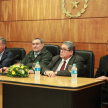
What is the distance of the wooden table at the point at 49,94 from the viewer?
2.82 meters

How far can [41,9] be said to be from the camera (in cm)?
570

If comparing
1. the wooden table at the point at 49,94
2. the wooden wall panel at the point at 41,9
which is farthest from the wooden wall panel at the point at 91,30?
the wooden table at the point at 49,94

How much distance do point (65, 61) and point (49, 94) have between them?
1.16m

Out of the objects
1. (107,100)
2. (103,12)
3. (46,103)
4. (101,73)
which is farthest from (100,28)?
(46,103)

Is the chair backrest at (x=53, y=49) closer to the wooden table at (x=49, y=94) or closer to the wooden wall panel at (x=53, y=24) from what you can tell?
the wooden wall panel at (x=53, y=24)

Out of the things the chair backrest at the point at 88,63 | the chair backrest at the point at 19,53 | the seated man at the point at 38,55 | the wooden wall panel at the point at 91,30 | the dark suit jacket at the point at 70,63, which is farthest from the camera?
the chair backrest at the point at 19,53

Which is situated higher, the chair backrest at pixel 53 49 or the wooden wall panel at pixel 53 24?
the wooden wall panel at pixel 53 24

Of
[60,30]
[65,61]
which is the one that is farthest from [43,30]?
[65,61]

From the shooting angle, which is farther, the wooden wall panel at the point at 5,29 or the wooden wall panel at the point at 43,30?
the wooden wall panel at the point at 5,29

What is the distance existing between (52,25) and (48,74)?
2184 mm

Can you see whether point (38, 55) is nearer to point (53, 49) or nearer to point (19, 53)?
point (53, 49)

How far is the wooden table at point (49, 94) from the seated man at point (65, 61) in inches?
23.4

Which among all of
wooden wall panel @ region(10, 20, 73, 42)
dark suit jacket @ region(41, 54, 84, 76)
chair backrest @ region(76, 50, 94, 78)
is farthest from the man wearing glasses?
wooden wall panel @ region(10, 20, 73, 42)

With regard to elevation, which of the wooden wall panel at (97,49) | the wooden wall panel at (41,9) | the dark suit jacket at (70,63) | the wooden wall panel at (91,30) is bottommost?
the dark suit jacket at (70,63)
